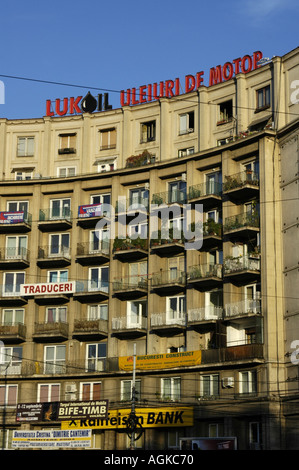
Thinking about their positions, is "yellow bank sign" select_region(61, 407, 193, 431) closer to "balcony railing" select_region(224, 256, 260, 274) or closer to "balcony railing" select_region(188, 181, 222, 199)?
"balcony railing" select_region(224, 256, 260, 274)

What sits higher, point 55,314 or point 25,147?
point 25,147

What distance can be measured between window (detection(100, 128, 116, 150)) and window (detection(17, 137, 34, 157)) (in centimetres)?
741

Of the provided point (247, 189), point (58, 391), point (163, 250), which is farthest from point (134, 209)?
point (58, 391)

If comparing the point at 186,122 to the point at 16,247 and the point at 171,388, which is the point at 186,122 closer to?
the point at 16,247

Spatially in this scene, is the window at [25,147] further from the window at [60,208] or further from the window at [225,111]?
the window at [225,111]

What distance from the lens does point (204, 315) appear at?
59.8m

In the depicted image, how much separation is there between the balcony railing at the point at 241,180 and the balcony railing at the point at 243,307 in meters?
9.44

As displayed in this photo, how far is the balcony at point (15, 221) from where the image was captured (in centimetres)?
6888

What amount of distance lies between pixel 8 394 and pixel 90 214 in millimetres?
18003

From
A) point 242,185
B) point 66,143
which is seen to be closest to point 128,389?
point 242,185

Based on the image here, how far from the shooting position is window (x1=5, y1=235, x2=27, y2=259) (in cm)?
6894

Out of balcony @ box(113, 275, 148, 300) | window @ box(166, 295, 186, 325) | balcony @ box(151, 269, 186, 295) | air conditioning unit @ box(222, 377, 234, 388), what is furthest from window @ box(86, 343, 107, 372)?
air conditioning unit @ box(222, 377, 234, 388)
